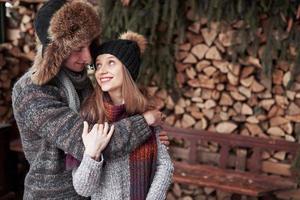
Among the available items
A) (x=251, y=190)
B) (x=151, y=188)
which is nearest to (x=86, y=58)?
(x=151, y=188)

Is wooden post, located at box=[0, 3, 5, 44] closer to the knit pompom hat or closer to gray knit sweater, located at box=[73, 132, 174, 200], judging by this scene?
the knit pompom hat

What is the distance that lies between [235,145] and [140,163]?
218 centimetres

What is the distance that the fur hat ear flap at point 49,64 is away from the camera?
164 centimetres

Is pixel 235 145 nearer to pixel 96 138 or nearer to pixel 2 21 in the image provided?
pixel 96 138

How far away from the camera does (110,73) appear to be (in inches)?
69.4

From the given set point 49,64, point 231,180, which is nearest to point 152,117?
point 49,64

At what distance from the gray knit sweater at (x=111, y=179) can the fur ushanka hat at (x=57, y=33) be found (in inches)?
14.6

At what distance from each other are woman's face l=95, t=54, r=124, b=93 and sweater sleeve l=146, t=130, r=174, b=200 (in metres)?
0.30

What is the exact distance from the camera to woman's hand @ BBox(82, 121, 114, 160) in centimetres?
158

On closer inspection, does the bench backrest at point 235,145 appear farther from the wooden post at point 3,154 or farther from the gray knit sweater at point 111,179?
the gray knit sweater at point 111,179

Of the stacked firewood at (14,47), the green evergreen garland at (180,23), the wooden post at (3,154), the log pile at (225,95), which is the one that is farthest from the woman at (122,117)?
the stacked firewood at (14,47)

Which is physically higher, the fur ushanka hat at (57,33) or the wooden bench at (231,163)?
the fur ushanka hat at (57,33)

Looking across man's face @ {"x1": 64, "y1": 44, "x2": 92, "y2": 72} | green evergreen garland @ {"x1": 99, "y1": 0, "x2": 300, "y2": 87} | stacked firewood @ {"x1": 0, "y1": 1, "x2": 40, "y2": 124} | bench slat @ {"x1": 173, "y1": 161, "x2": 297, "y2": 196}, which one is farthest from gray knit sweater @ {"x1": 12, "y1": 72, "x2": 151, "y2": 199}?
stacked firewood @ {"x1": 0, "y1": 1, "x2": 40, "y2": 124}

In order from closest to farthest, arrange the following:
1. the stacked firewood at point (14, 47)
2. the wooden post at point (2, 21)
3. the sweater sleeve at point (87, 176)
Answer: the sweater sleeve at point (87, 176)
the stacked firewood at point (14, 47)
the wooden post at point (2, 21)
